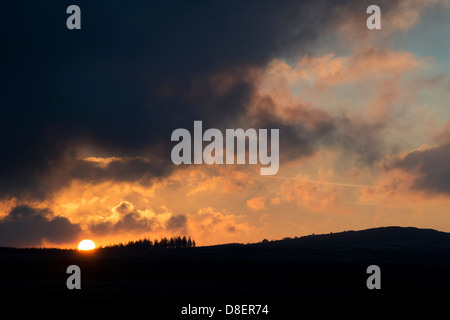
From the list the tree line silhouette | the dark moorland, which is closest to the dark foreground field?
the dark moorland

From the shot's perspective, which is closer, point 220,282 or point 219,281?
point 220,282

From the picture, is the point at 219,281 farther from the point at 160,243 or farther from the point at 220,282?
the point at 160,243

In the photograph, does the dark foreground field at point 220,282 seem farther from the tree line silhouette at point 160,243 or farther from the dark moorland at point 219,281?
the tree line silhouette at point 160,243

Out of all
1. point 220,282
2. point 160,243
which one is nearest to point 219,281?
point 220,282

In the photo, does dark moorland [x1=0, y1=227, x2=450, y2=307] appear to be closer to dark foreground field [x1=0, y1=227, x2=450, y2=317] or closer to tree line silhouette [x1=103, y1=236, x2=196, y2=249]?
dark foreground field [x1=0, y1=227, x2=450, y2=317]

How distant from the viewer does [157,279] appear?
56.0 m

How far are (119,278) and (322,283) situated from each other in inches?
971

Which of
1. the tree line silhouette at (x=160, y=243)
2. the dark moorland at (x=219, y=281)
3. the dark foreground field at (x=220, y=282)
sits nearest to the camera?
the dark foreground field at (x=220, y=282)

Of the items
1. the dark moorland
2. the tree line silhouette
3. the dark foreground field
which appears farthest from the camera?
the tree line silhouette

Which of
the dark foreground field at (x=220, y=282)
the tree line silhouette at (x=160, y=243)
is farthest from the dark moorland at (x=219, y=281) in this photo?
the tree line silhouette at (x=160, y=243)

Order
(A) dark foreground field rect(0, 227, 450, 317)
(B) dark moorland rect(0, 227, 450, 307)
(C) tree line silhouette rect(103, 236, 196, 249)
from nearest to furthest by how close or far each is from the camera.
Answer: (A) dark foreground field rect(0, 227, 450, 317), (B) dark moorland rect(0, 227, 450, 307), (C) tree line silhouette rect(103, 236, 196, 249)
